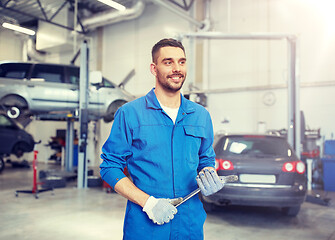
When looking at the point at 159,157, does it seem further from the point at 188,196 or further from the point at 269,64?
the point at 269,64

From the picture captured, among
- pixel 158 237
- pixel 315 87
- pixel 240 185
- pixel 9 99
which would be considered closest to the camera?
pixel 158 237

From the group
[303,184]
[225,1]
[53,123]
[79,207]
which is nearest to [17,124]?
[53,123]

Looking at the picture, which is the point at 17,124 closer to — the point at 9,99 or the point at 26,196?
the point at 9,99

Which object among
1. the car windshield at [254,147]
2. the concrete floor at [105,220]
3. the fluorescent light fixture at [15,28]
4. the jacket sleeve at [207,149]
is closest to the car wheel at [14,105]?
the concrete floor at [105,220]

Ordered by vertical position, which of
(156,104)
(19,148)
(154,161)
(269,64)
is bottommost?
(19,148)

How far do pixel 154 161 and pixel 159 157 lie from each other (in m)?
0.03

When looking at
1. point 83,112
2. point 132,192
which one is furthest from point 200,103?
point 132,192

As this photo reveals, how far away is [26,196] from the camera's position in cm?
555

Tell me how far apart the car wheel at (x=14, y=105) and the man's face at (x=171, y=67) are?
17.4ft

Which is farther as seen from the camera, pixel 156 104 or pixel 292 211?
pixel 292 211

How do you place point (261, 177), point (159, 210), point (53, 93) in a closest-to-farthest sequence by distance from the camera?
point (159, 210) → point (261, 177) → point (53, 93)

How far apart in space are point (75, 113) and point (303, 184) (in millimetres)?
4874

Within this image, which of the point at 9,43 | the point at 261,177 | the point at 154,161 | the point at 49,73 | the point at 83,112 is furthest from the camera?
the point at 49,73

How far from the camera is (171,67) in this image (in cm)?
140
